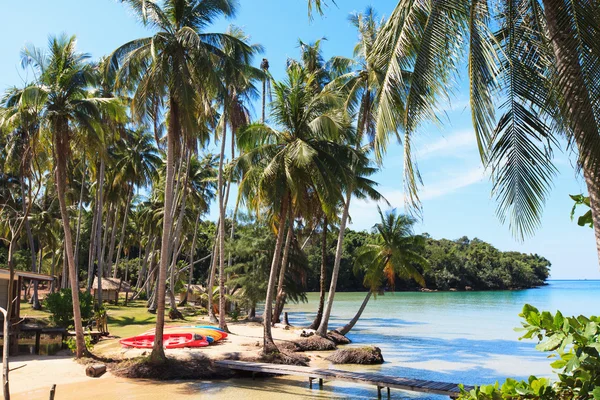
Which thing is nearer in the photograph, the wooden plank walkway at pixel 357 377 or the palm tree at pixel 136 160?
the wooden plank walkway at pixel 357 377

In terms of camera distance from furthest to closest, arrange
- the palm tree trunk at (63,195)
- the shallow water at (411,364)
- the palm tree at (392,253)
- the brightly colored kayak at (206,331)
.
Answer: the palm tree at (392,253)
the brightly colored kayak at (206,331)
the palm tree trunk at (63,195)
the shallow water at (411,364)

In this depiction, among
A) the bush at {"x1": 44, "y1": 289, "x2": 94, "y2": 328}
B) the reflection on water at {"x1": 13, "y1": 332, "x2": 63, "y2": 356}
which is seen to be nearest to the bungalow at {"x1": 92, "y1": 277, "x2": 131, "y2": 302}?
the reflection on water at {"x1": 13, "y1": 332, "x2": 63, "y2": 356}

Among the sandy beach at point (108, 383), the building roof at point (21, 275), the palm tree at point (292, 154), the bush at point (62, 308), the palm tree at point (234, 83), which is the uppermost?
the palm tree at point (234, 83)

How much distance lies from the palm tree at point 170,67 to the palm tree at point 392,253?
46.8 feet

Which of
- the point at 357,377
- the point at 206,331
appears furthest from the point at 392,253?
the point at 357,377

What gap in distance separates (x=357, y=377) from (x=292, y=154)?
22.8ft

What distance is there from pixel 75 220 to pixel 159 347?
97.9 feet

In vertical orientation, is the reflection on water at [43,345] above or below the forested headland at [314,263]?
below

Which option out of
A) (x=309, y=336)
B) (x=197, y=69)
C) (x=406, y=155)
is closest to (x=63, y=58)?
(x=197, y=69)

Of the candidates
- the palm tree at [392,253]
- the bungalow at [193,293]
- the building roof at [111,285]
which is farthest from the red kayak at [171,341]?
the bungalow at [193,293]

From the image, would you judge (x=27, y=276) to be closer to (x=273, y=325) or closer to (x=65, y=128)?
(x=65, y=128)

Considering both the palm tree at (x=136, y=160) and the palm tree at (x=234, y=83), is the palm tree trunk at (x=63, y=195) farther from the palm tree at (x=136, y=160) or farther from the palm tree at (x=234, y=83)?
the palm tree at (x=136, y=160)

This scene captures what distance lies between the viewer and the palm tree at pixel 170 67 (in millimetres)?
14406

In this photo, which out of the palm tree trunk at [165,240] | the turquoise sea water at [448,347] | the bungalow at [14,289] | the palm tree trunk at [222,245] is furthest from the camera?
the palm tree trunk at [222,245]
